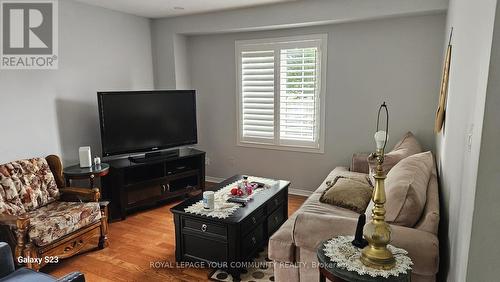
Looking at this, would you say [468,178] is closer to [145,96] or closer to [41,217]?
[41,217]

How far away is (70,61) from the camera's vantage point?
376cm

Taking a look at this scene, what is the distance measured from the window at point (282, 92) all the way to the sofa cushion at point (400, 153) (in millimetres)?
1068

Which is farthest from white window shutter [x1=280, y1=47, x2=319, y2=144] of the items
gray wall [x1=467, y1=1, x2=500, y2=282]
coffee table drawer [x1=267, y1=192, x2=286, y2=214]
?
gray wall [x1=467, y1=1, x2=500, y2=282]

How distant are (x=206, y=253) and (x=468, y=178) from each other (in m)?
2.01

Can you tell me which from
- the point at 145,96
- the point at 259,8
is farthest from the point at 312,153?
the point at 145,96

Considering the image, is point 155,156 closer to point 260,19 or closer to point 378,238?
point 260,19

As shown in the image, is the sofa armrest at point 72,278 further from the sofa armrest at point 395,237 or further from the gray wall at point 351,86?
the gray wall at point 351,86

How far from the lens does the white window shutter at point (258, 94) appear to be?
4.43 metres

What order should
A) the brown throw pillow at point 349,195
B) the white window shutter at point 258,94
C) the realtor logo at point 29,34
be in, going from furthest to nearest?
the white window shutter at point 258,94
the realtor logo at point 29,34
the brown throw pillow at point 349,195

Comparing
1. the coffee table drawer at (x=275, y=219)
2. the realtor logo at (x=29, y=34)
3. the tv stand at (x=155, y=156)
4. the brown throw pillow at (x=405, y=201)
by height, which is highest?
the realtor logo at (x=29, y=34)

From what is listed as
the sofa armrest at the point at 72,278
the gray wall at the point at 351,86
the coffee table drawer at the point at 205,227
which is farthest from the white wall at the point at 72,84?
the sofa armrest at the point at 72,278

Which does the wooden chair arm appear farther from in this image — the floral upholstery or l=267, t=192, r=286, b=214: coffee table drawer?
l=267, t=192, r=286, b=214: coffee table drawer

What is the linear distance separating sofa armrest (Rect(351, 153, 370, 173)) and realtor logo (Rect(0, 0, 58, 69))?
11.7ft

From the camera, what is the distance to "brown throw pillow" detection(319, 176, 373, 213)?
273 centimetres
